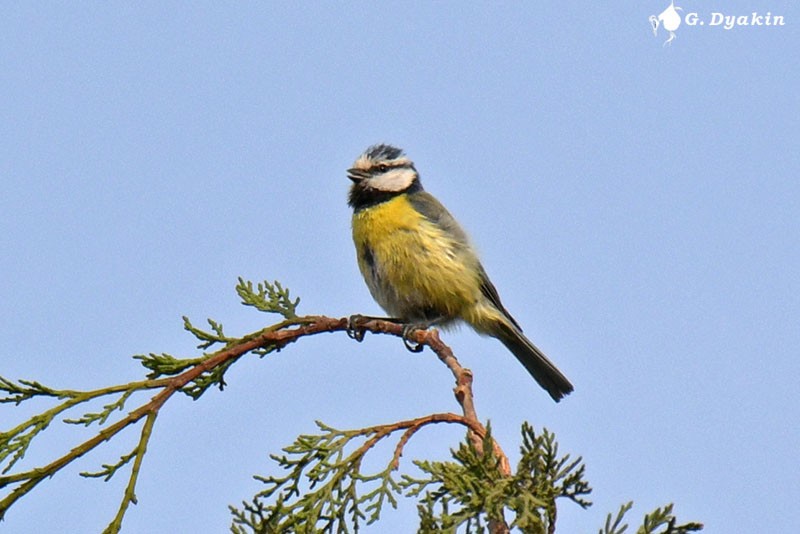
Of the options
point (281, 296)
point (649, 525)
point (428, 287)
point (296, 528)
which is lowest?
point (649, 525)

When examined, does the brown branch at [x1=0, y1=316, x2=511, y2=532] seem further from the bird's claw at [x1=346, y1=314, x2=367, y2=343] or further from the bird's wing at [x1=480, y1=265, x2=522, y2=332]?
the bird's wing at [x1=480, y1=265, x2=522, y2=332]

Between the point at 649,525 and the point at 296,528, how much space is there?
899 millimetres

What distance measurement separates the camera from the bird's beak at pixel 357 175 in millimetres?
6504

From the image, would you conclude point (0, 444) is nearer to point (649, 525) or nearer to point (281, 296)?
point (281, 296)

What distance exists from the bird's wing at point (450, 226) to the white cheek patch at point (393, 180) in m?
0.12

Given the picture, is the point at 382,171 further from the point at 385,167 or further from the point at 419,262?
the point at 419,262

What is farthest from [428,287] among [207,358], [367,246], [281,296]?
[207,358]

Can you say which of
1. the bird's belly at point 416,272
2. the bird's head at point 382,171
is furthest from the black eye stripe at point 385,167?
the bird's belly at point 416,272

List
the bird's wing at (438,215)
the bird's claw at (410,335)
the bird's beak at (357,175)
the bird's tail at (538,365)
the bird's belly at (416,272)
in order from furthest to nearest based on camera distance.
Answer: the bird's beak at (357,175), the bird's tail at (538,365), the bird's wing at (438,215), the bird's belly at (416,272), the bird's claw at (410,335)

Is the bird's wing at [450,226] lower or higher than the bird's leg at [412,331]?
higher

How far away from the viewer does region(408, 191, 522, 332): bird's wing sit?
6.22 meters

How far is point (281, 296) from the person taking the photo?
12.8ft

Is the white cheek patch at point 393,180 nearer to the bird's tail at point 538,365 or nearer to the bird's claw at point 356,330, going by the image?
the bird's tail at point 538,365

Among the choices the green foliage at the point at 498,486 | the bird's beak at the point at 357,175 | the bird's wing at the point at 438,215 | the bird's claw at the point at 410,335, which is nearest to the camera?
the green foliage at the point at 498,486
